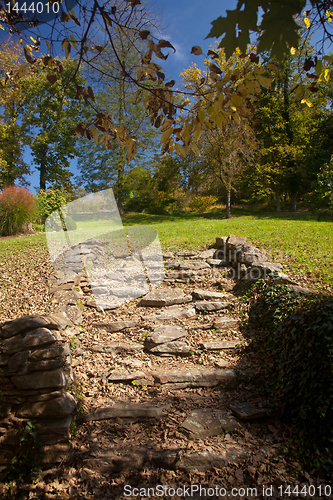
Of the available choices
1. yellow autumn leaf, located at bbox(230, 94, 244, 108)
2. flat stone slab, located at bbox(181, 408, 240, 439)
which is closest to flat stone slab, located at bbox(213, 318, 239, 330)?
flat stone slab, located at bbox(181, 408, 240, 439)

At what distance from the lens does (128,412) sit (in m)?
2.58

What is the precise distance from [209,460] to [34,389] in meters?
1.54

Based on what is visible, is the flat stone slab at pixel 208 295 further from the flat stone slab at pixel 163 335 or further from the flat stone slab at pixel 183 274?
the flat stone slab at pixel 163 335

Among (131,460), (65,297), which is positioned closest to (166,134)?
(131,460)

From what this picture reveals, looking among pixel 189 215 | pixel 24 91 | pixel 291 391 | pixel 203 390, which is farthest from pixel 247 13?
pixel 24 91

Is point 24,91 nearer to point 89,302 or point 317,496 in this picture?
point 89,302

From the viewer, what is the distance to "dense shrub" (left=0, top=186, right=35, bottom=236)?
31.2ft

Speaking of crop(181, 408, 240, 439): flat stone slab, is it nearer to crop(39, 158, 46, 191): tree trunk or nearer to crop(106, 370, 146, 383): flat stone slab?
crop(106, 370, 146, 383): flat stone slab

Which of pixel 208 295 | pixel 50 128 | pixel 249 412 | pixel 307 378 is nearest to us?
pixel 307 378

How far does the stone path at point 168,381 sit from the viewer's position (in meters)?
2.17

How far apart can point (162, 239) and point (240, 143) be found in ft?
29.2

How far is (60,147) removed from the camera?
1762 cm

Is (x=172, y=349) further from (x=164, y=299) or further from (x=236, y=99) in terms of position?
(x=236, y=99)

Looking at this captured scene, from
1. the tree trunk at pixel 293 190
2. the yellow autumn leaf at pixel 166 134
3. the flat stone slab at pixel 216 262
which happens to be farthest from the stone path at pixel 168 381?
the tree trunk at pixel 293 190
